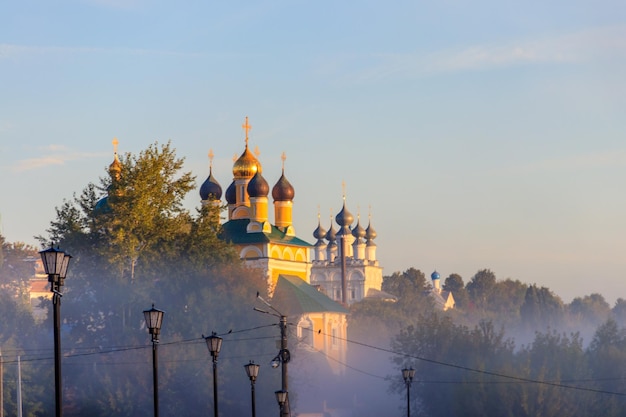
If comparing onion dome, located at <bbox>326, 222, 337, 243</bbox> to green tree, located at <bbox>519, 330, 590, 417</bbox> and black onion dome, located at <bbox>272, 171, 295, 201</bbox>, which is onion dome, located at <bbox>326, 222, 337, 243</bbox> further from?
green tree, located at <bbox>519, 330, 590, 417</bbox>

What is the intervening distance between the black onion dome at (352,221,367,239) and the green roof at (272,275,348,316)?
48.7m

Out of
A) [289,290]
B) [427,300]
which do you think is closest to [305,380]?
[289,290]

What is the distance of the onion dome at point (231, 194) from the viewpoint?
9731 centimetres

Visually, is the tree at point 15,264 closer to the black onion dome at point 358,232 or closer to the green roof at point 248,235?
the green roof at point 248,235

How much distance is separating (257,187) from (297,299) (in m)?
9.44

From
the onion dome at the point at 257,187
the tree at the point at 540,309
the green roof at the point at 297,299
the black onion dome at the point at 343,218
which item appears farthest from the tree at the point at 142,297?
the tree at the point at 540,309

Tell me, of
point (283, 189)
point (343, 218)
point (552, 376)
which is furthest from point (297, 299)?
point (343, 218)

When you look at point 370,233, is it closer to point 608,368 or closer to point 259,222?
point 259,222

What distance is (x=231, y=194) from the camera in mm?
97438

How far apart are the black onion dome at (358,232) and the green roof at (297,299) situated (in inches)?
1918

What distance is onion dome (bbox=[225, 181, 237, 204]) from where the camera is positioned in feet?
319

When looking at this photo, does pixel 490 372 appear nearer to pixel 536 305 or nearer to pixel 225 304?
pixel 225 304

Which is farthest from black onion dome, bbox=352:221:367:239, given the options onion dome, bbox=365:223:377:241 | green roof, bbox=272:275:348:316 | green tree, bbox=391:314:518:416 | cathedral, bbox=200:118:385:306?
green tree, bbox=391:314:518:416

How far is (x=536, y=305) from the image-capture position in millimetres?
173500
